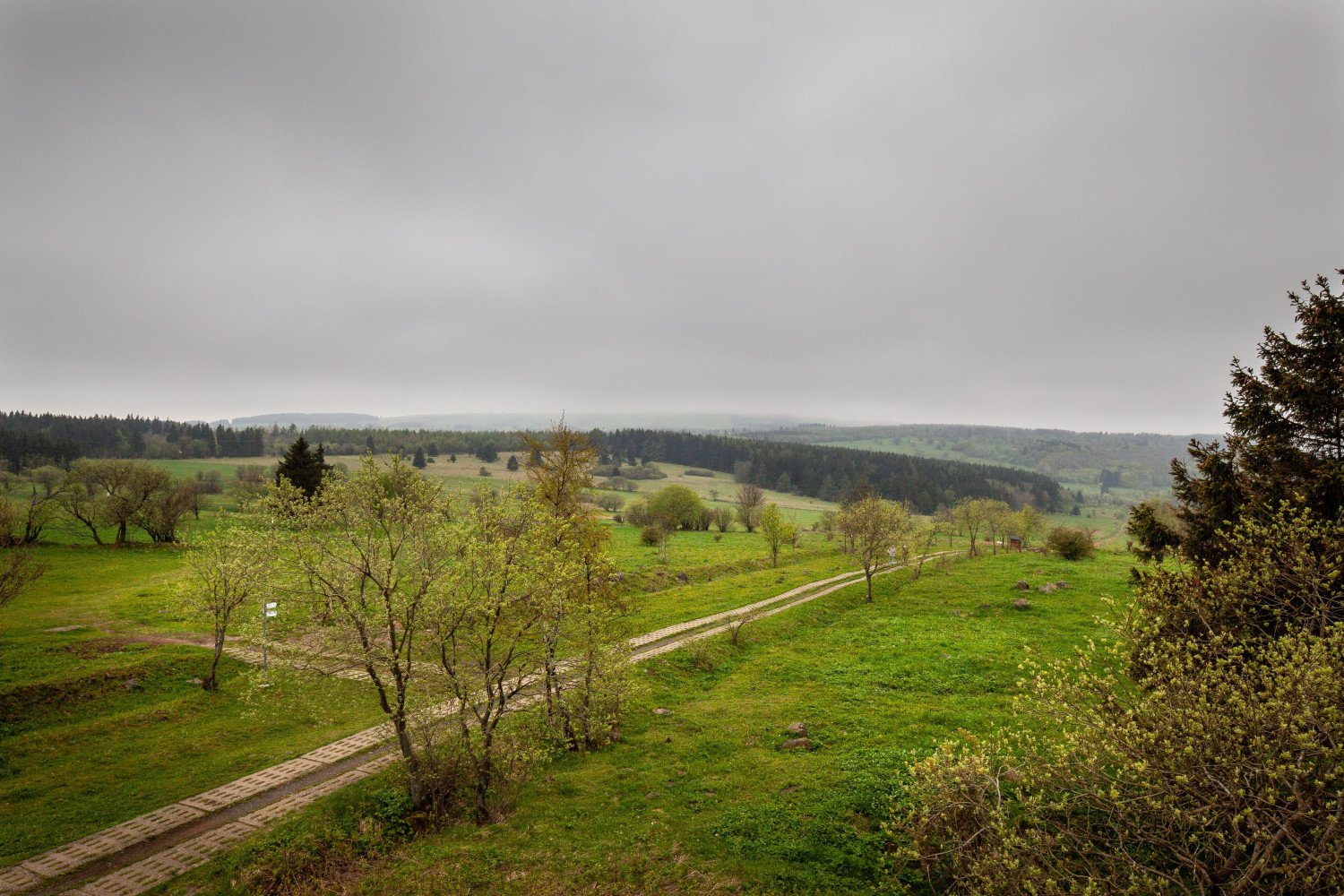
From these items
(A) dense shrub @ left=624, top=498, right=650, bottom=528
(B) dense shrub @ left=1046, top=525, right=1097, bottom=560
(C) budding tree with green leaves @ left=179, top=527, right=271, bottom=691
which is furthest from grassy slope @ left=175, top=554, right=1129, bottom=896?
(A) dense shrub @ left=624, top=498, right=650, bottom=528

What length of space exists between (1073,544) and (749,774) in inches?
2109

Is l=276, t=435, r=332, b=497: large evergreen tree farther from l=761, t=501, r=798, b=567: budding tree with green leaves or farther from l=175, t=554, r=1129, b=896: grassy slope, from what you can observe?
l=175, t=554, r=1129, b=896: grassy slope

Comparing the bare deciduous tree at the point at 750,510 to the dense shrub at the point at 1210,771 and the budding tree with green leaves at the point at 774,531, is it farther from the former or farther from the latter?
the dense shrub at the point at 1210,771

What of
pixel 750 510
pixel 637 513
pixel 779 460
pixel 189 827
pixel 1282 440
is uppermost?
pixel 1282 440

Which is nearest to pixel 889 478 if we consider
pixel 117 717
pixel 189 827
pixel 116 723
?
pixel 117 717

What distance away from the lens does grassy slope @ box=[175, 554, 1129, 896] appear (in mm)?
14367

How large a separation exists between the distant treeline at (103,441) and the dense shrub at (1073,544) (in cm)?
17760

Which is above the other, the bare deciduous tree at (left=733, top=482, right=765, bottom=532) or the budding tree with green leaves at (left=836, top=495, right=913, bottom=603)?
the budding tree with green leaves at (left=836, top=495, right=913, bottom=603)

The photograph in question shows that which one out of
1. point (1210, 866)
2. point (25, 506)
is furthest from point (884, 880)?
point (25, 506)

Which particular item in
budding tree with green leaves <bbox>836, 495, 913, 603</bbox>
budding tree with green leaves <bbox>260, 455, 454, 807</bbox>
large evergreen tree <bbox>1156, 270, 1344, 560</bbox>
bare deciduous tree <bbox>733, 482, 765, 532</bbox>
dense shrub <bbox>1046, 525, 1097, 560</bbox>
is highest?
large evergreen tree <bbox>1156, 270, 1344, 560</bbox>

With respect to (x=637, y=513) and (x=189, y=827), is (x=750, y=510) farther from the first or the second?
(x=189, y=827)

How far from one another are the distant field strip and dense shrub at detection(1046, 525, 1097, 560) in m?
61.3

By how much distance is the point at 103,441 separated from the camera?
16100 cm

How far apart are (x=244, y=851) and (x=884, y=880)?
17680 mm
